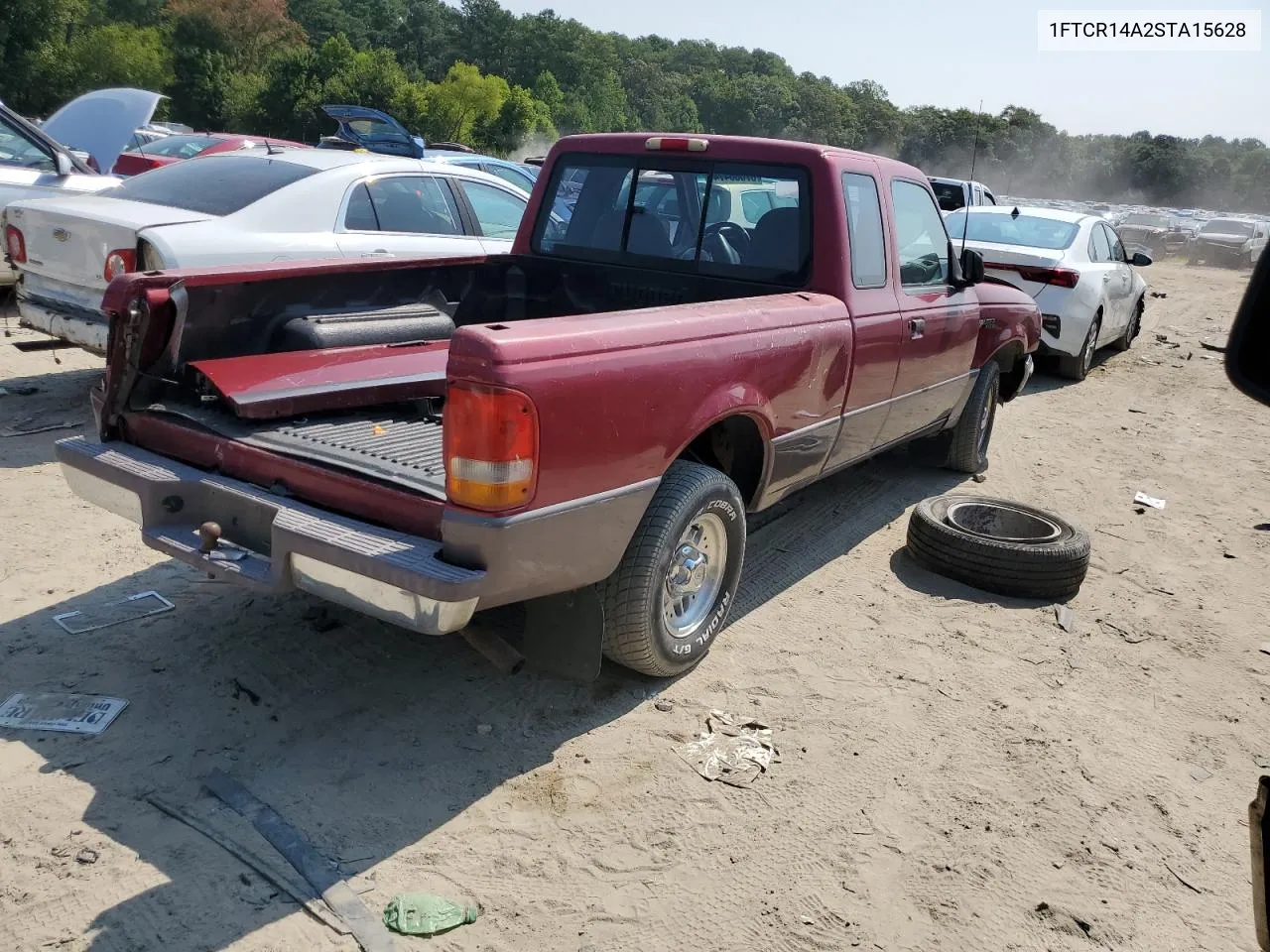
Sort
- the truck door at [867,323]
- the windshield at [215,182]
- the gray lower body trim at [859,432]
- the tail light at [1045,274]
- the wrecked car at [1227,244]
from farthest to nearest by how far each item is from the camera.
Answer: the wrecked car at [1227,244] → the tail light at [1045,274] → the windshield at [215,182] → the truck door at [867,323] → the gray lower body trim at [859,432]

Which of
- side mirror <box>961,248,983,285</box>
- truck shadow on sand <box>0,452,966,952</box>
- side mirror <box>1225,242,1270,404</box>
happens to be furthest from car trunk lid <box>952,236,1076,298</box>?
side mirror <box>1225,242,1270,404</box>

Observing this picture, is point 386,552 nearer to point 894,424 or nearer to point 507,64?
point 894,424

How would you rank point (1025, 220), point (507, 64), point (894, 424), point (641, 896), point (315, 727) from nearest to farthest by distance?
point (641, 896) → point (315, 727) → point (894, 424) → point (1025, 220) → point (507, 64)

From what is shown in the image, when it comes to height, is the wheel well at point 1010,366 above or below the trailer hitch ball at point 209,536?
above

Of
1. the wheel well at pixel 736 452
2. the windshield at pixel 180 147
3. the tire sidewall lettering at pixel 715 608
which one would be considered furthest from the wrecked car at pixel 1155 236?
the tire sidewall lettering at pixel 715 608

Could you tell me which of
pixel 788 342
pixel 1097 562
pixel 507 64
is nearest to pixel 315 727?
pixel 788 342

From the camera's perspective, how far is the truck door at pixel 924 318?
5.08 meters

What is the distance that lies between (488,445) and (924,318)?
3055 mm

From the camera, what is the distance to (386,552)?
2.95 metres

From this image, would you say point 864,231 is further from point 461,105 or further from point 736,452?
point 461,105

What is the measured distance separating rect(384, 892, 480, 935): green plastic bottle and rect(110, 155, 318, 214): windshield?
4.81 meters

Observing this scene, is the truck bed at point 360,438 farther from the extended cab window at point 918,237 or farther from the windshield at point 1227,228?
the windshield at point 1227,228

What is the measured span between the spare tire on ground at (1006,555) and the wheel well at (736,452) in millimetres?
1328

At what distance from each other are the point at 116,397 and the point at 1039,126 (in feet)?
223
